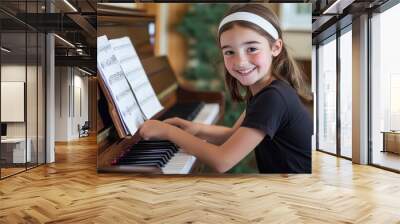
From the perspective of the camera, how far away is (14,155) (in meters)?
6.11

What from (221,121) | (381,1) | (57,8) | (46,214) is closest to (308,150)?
(221,121)

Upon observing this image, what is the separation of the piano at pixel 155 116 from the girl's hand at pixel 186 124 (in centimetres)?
5

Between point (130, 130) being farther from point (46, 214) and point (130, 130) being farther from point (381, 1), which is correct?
point (381, 1)

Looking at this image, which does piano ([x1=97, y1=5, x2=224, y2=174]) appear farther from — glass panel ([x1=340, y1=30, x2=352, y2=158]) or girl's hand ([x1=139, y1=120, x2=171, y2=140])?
glass panel ([x1=340, y1=30, x2=352, y2=158])

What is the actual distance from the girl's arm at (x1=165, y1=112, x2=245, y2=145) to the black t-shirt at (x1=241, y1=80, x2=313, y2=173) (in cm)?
21

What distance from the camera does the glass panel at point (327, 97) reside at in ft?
29.6

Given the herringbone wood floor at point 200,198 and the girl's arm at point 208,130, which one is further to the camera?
the girl's arm at point 208,130

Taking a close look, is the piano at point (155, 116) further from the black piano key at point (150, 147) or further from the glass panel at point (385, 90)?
the glass panel at point (385, 90)

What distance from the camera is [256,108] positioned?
5.08m

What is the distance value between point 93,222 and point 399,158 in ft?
16.3

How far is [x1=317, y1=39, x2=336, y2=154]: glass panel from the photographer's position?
902 centimetres

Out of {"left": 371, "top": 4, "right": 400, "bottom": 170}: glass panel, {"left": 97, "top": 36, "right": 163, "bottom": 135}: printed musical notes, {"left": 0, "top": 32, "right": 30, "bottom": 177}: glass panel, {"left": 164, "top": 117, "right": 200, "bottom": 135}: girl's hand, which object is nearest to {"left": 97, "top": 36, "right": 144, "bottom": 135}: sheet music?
{"left": 97, "top": 36, "right": 163, "bottom": 135}: printed musical notes

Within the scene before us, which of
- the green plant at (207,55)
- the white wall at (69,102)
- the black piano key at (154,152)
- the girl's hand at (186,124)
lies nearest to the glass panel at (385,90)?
the green plant at (207,55)

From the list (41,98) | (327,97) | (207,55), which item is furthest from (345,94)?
(41,98)
